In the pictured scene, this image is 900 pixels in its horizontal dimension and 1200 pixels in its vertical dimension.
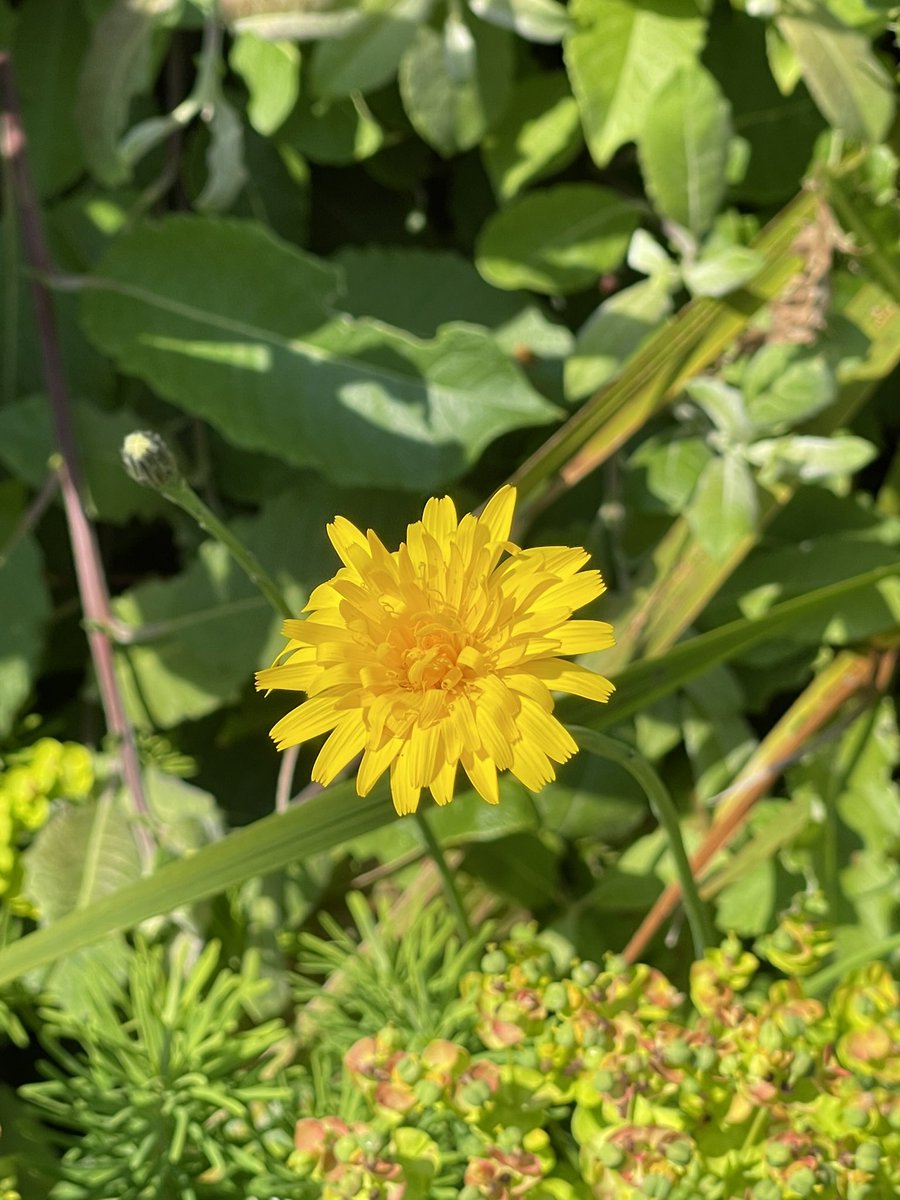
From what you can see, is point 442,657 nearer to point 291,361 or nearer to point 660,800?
point 660,800

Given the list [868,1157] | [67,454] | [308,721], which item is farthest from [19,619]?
[868,1157]

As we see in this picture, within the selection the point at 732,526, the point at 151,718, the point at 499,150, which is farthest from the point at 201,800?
the point at 499,150

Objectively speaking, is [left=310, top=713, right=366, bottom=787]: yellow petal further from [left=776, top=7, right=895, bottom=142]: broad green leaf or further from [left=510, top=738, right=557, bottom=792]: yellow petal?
[left=776, top=7, right=895, bottom=142]: broad green leaf

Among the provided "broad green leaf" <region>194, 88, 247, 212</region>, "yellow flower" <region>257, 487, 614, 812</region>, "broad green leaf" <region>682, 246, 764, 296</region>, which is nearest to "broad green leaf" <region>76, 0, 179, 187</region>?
"broad green leaf" <region>194, 88, 247, 212</region>

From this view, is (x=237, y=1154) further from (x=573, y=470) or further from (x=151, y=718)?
(x=573, y=470)

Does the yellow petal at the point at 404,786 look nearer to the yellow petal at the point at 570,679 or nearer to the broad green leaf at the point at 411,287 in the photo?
the yellow petal at the point at 570,679

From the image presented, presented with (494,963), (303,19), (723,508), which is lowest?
(494,963)

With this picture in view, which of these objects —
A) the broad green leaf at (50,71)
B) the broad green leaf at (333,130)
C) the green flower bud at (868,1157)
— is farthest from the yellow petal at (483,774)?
the broad green leaf at (50,71)
